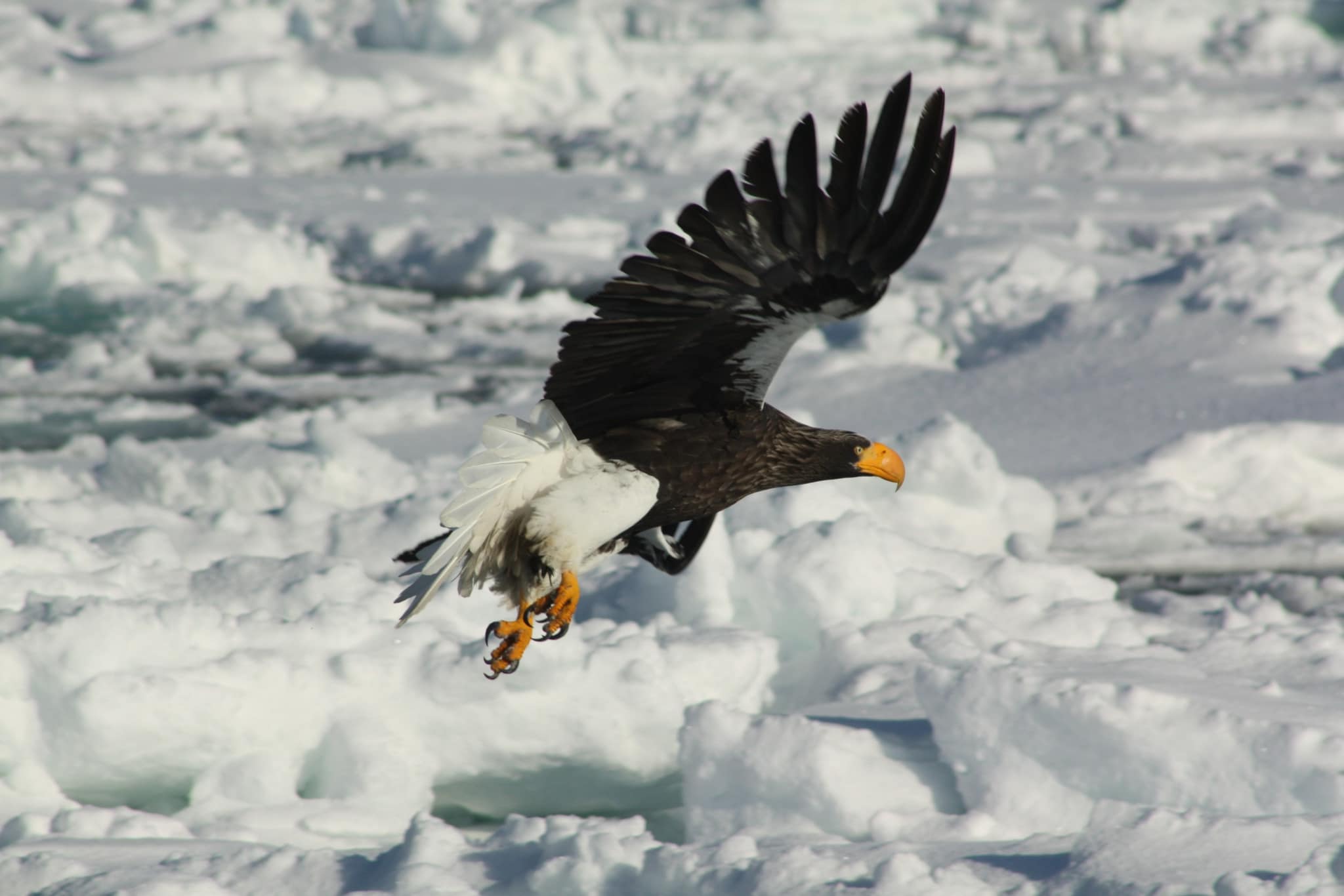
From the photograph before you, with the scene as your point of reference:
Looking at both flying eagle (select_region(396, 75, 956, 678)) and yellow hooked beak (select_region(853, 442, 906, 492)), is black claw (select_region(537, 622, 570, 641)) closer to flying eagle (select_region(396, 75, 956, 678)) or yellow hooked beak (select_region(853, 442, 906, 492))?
flying eagle (select_region(396, 75, 956, 678))

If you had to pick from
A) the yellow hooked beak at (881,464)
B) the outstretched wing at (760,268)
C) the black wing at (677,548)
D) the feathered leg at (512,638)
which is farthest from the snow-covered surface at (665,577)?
the outstretched wing at (760,268)

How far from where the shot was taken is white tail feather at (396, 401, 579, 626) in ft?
12.6

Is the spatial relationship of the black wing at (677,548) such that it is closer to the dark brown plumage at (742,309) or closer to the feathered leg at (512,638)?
the dark brown plumage at (742,309)

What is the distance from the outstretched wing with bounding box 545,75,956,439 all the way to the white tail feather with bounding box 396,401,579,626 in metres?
0.15

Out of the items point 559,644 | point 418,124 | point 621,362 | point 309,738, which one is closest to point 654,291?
point 621,362

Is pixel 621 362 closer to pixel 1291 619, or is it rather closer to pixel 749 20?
pixel 1291 619

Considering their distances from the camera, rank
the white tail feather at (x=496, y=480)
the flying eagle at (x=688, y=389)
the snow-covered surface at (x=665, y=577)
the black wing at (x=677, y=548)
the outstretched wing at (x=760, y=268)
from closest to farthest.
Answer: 1. the outstretched wing at (x=760, y=268)
2. the flying eagle at (x=688, y=389)
3. the snow-covered surface at (x=665, y=577)
4. the white tail feather at (x=496, y=480)
5. the black wing at (x=677, y=548)

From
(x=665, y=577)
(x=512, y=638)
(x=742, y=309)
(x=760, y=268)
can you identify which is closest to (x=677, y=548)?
(x=665, y=577)

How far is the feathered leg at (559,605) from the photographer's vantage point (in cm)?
402

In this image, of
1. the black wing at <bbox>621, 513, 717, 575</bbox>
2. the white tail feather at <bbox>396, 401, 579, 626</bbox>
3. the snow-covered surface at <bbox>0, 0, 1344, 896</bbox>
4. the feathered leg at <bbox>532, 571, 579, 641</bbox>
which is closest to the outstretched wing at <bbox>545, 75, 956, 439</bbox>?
the white tail feather at <bbox>396, 401, 579, 626</bbox>

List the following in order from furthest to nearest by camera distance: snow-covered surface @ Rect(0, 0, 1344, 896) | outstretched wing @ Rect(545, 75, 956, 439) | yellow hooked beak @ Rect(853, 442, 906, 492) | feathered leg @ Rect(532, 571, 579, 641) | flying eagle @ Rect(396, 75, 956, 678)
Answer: yellow hooked beak @ Rect(853, 442, 906, 492) < feathered leg @ Rect(532, 571, 579, 641) < snow-covered surface @ Rect(0, 0, 1344, 896) < flying eagle @ Rect(396, 75, 956, 678) < outstretched wing @ Rect(545, 75, 956, 439)

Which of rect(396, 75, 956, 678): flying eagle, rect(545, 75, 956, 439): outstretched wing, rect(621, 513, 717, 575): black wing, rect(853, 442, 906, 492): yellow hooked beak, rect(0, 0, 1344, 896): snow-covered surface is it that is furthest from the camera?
rect(621, 513, 717, 575): black wing

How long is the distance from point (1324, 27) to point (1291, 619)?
2434 cm

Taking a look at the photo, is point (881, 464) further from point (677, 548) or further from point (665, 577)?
point (665, 577)
